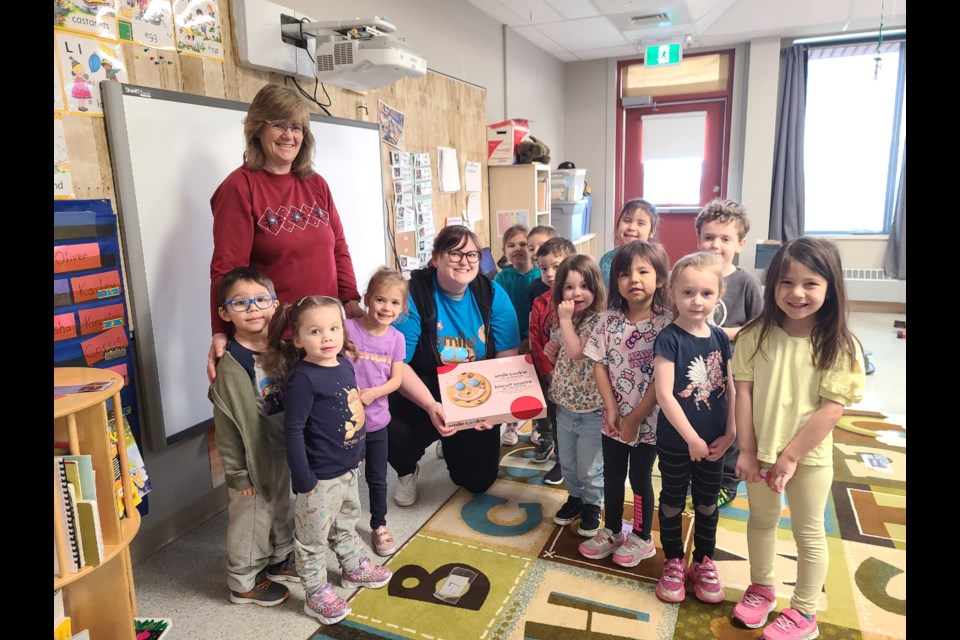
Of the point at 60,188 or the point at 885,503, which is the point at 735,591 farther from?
the point at 60,188

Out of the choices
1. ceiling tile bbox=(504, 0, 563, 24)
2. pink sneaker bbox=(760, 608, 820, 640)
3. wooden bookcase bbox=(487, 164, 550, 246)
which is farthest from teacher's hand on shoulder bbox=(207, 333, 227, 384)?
ceiling tile bbox=(504, 0, 563, 24)

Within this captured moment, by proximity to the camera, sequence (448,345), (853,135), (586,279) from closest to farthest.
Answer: (586,279), (448,345), (853,135)

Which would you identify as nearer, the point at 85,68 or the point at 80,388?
the point at 80,388

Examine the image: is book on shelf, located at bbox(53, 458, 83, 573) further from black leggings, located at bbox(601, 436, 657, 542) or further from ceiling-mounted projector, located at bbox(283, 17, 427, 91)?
ceiling-mounted projector, located at bbox(283, 17, 427, 91)

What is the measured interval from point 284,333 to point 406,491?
93 cm

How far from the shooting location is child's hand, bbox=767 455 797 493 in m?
1.51

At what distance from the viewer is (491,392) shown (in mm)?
2133

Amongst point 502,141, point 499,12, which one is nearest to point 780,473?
point 502,141

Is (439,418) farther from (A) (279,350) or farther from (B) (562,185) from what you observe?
(B) (562,185)

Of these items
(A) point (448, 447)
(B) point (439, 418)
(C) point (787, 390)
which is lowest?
(A) point (448, 447)

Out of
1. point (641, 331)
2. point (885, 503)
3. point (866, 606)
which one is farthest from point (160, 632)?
point (885, 503)

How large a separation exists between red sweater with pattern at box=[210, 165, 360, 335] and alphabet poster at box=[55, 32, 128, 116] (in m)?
0.42

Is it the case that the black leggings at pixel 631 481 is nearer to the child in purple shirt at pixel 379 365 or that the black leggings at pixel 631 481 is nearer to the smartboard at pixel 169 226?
the child in purple shirt at pixel 379 365

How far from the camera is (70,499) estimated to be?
4.20 ft
